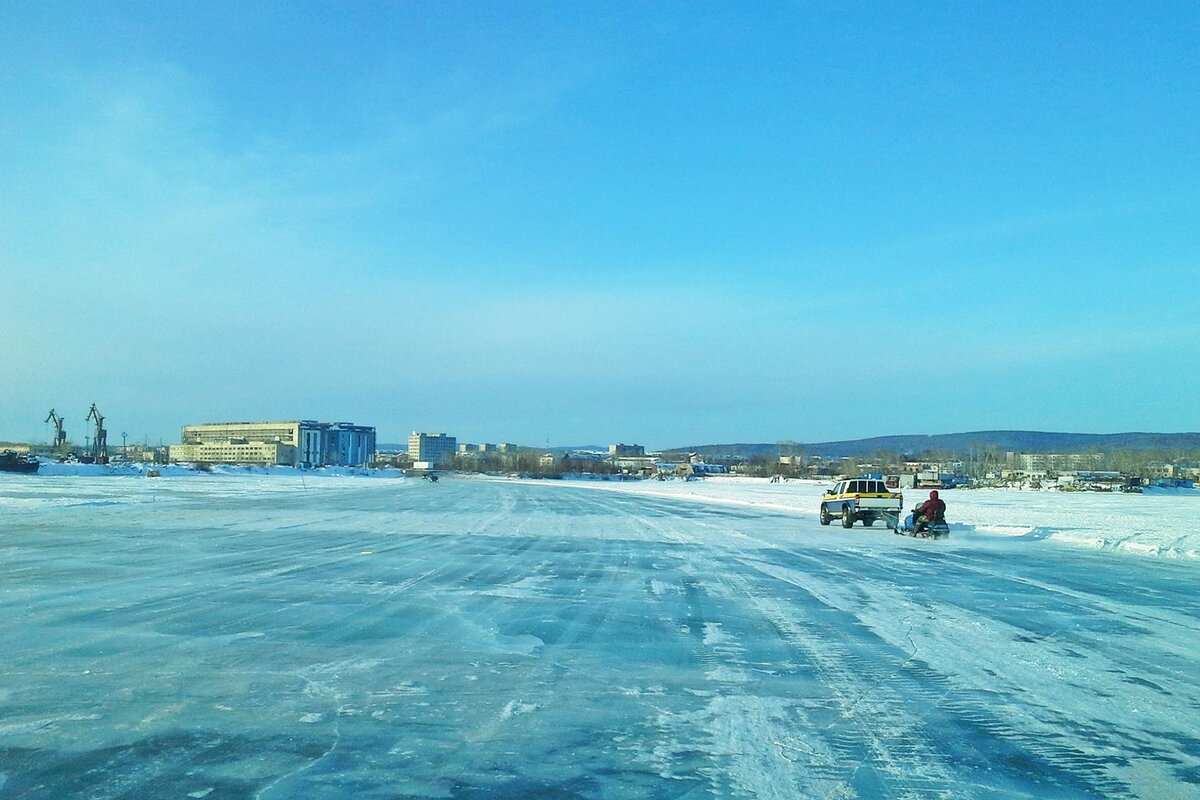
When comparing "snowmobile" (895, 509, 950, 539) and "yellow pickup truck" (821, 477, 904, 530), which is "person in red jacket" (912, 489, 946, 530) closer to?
"snowmobile" (895, 509, 950, 539)

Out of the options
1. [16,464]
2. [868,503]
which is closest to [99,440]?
[16,464]

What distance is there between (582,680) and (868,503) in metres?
27.7

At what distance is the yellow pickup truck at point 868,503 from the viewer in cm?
3388

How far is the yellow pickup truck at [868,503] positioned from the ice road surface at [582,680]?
14.8 m

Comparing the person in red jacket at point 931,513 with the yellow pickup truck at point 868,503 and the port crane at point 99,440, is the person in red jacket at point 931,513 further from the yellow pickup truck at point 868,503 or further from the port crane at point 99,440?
the port crane at point 99,440

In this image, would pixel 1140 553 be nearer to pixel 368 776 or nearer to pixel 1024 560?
pixel 1024 560

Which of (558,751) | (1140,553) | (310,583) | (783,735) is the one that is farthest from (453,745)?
(1140,553)

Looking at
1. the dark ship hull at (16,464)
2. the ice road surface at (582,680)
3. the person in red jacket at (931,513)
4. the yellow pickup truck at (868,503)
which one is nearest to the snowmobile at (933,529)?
the person in red jacket at (931,513)

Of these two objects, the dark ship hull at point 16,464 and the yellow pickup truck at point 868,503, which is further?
→ the dark ship hull at point 16,464

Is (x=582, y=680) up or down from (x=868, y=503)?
down

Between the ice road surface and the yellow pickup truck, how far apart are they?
14.8 metres

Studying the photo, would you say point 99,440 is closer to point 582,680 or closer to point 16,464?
point 16,464

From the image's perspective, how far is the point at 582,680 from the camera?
8.59 meters

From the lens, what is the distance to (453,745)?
652 centimetres
